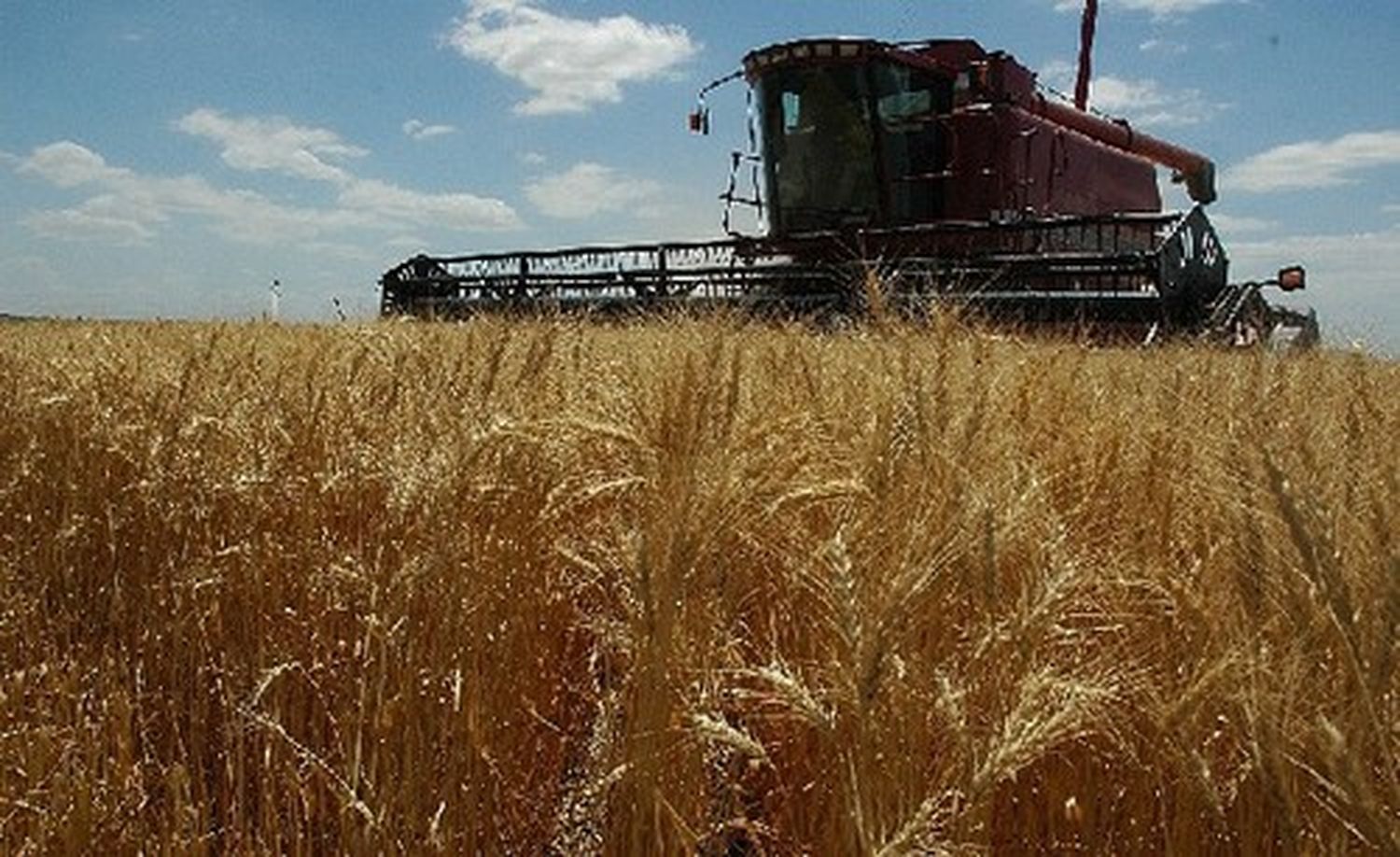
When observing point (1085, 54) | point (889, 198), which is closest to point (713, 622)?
point (889, 198)

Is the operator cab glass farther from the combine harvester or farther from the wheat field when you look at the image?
the wheat field

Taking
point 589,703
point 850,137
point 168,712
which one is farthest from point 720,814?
point 850,137

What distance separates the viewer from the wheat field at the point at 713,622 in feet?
3.31

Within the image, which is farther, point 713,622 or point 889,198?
point 889,198

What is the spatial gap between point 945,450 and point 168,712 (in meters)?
1.26

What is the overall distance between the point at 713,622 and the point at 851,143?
9.38 m

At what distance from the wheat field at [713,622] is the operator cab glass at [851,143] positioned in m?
8.05

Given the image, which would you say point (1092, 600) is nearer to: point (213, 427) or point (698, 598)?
point (698, 598)

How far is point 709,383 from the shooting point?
173 cm

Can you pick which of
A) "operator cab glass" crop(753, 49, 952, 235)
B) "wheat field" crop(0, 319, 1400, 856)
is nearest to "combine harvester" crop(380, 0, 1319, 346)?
"operator cab glass" crop(753, 49, 952, 235)

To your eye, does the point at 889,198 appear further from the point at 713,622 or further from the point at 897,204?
the point at 713,622

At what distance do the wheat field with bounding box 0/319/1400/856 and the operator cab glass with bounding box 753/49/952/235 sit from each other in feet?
26.4

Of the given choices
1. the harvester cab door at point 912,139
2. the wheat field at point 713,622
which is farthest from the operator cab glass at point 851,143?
the wheat field at point 713,622

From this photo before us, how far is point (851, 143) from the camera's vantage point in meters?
10.2
